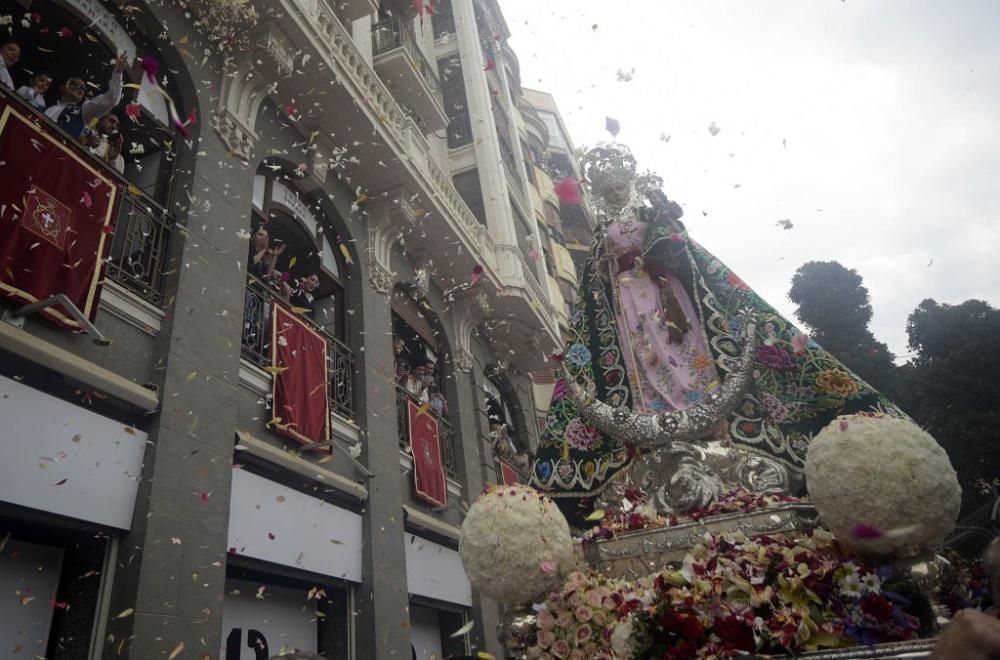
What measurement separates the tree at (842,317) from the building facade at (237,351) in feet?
37.1

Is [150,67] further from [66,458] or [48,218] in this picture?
[66,458]

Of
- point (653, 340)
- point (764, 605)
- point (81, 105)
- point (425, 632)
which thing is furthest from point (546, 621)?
point (425, 632)

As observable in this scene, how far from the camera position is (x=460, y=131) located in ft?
52.4

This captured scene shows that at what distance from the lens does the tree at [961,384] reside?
49.4ft

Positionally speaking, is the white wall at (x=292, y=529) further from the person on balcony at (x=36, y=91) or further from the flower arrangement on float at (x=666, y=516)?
the flower arrangement on float at (x=666, y=516)

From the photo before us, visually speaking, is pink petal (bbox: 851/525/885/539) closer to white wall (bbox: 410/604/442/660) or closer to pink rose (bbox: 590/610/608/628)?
pink rose (bbox: 590/610/608/628)

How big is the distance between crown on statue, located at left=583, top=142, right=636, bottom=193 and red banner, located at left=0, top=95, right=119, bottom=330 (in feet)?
13.1

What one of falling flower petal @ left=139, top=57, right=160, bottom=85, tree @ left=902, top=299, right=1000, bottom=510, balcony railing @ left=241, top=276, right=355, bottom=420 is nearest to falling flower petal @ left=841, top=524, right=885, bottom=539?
balcony railing @ left=241, top=276, right=355, bottom=420

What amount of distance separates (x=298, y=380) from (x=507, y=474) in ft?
23.3

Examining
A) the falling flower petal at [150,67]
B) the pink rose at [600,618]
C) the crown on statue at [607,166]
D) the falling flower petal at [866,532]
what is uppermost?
the falling flower petal at [150,67]

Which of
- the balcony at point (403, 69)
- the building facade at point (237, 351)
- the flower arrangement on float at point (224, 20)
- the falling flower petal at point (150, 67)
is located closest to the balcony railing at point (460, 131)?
the balcony at point (403, 69)

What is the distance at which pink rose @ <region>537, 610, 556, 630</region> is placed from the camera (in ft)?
9.25

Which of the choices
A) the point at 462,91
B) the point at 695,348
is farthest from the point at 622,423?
the point at 462,91

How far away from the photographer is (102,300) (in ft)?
17.1
